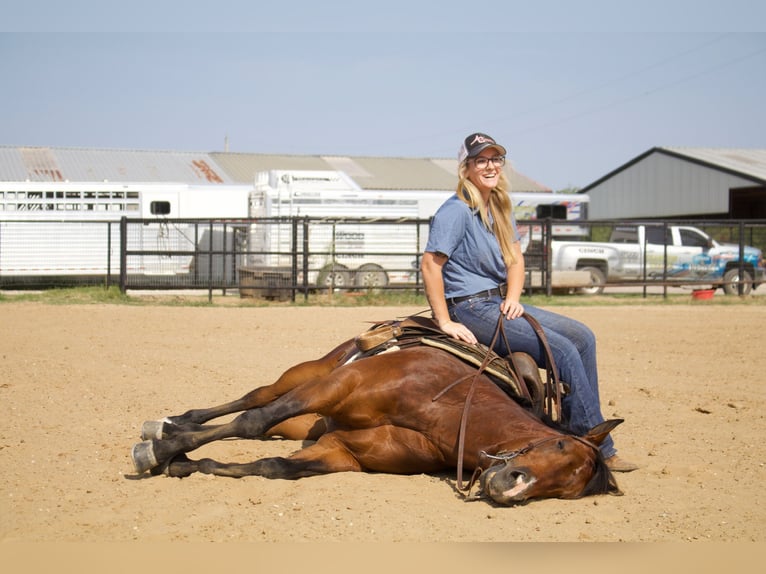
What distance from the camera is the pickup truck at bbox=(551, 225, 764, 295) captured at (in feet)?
69.5

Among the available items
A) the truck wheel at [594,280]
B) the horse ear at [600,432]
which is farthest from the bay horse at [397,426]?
the truck wheel at [594,280]

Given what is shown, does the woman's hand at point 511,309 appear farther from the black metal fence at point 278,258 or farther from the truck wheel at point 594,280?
the truck wheel at point 594,280

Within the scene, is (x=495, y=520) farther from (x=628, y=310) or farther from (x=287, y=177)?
(x=287, y=177)

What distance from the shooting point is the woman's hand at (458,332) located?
5055mm

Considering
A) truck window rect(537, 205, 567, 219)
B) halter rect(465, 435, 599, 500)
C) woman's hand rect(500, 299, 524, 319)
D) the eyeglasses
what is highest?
truck window rect(537, 205, 567, 219)

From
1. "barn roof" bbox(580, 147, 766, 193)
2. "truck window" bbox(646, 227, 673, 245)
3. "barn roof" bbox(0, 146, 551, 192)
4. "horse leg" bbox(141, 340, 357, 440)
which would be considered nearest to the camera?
"horse leg" bbox(141, 340, 357, 440)

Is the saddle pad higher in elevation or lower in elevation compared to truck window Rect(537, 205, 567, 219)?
lower

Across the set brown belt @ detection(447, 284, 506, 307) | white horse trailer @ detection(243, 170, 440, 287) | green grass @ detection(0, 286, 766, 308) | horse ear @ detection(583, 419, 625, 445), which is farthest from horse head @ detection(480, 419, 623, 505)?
white horse trailer @ detection(243, 170, 440, 287)

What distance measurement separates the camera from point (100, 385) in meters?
7.67

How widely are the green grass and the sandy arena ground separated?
16.3ft

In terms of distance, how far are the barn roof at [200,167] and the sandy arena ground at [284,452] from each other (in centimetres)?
1814

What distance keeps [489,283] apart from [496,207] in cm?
46

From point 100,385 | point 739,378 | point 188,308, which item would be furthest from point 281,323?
point 739,378

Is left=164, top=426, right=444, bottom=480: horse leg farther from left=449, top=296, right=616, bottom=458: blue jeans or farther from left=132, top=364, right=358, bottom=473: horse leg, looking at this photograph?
left=449, top=296, right=616, bottom=458: blue jeans
